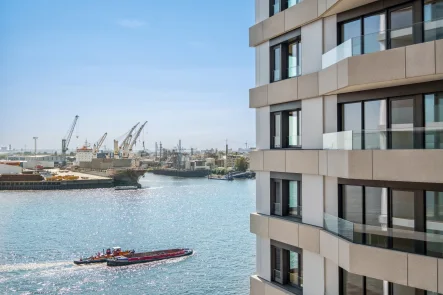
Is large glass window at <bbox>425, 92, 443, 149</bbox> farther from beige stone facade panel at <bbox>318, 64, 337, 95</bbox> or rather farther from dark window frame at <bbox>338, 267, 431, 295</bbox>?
dark window frame at <bbox>338, 267, 431, 295</bbox>

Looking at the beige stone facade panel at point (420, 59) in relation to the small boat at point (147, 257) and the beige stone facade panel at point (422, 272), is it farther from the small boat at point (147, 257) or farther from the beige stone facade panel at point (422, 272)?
the small boat at point (147, 257)

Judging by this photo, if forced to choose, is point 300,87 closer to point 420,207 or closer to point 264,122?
point 264,122

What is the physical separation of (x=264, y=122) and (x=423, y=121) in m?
4.33

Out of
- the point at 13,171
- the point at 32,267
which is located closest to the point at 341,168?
the point at 32,267

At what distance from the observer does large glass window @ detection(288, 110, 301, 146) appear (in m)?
9.80

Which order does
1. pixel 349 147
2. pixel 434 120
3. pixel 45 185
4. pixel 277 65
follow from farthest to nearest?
pixel 45 185, pixel 277 65, pixel 349 147, pixel 434 120

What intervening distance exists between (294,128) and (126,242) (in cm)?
4268

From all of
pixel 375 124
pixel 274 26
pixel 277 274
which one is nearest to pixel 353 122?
pixel 375 124

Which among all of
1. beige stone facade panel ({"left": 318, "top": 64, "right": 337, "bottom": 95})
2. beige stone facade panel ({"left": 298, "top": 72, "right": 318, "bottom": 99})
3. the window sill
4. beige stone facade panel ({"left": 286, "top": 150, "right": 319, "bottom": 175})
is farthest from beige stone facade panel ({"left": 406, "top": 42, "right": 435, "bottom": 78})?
the window sill

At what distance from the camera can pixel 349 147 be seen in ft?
25.5

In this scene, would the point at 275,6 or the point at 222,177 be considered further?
the point at 222,177

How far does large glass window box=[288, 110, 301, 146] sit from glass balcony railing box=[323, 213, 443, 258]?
2256 millimetres

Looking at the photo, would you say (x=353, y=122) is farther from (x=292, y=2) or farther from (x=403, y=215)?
(x=292, y=2)

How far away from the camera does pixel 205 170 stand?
156 metres
